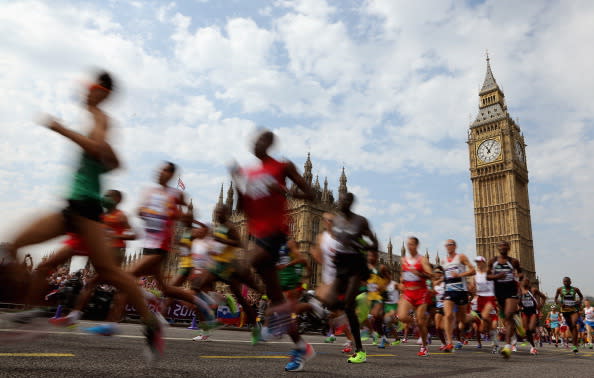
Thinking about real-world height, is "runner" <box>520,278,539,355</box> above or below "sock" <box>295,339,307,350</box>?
above

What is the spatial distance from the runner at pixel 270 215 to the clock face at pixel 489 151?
76142mm

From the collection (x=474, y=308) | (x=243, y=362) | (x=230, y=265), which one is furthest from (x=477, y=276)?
(x=243, y=362)

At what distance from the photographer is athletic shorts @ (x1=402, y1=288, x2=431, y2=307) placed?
7434mm

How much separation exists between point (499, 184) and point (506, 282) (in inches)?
2816

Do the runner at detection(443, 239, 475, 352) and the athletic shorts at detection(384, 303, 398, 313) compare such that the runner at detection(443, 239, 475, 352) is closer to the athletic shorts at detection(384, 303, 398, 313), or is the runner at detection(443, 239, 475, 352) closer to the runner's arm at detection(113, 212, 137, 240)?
the athletic shorts at detection(384, 303, 398, 313)

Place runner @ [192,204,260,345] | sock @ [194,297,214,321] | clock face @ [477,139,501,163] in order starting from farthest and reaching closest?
clock face @ [477,139,501,163], runner @ [192,204,260,345], sock @ [194,297,214,321]

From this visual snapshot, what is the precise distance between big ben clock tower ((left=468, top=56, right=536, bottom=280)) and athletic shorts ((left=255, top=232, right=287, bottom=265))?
2860 inches

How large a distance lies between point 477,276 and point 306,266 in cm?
431

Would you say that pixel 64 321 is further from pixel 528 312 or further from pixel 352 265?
pixel 528 312

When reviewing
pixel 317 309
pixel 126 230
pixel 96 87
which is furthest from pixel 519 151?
pixel 96 87

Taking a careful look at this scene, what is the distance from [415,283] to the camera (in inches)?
295

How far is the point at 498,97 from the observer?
7606cm

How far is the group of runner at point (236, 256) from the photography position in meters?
2.69

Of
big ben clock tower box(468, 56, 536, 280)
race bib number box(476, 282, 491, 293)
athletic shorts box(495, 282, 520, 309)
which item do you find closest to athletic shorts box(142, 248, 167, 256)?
athletic shorts box(495, 282, 520, 309)
